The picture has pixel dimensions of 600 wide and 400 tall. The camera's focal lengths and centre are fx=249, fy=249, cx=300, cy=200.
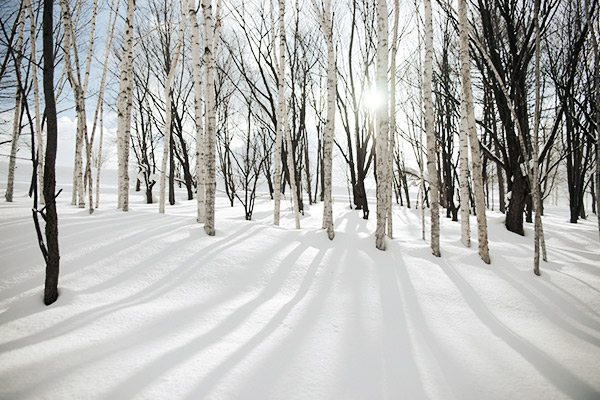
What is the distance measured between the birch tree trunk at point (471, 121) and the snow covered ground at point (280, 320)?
307 millimetres

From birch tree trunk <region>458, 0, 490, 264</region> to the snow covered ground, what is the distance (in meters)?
0.31

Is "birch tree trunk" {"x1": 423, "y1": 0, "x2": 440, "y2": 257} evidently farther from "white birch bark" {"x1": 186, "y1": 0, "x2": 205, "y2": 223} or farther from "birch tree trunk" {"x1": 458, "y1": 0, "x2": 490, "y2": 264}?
"white birch bark" {"x1": 186, "y1": 0, "x2": 205, "y2": 223}

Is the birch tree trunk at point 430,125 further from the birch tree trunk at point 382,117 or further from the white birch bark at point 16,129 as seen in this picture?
the white birch bark at point 16,129

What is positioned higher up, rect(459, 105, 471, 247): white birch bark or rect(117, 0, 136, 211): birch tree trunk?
rect(117, 0, 136, 211): birch tree trunk

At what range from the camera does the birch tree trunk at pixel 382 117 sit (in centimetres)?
356

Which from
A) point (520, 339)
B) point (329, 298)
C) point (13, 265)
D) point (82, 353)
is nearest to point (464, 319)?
point (520, 339)

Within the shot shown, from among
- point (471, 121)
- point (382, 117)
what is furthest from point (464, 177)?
point (382, 117)

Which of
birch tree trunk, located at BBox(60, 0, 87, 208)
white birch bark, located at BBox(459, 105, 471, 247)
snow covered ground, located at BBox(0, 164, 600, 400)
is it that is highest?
birch tree trunk, located at BBox(60, 0, 87, 208)

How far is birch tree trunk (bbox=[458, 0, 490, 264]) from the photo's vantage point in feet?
11.5

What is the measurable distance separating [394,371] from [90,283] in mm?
2752

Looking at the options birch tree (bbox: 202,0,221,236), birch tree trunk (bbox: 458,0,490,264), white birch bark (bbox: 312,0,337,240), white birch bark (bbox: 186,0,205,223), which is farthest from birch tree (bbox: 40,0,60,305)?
birch tree trunk (bbox: 458,0,490,264)

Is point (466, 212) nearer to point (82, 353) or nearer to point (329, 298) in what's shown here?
point (329, 298)

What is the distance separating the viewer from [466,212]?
4.05 m

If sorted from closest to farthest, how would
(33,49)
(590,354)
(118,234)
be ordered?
(590,354), (118,234), (33,49)
